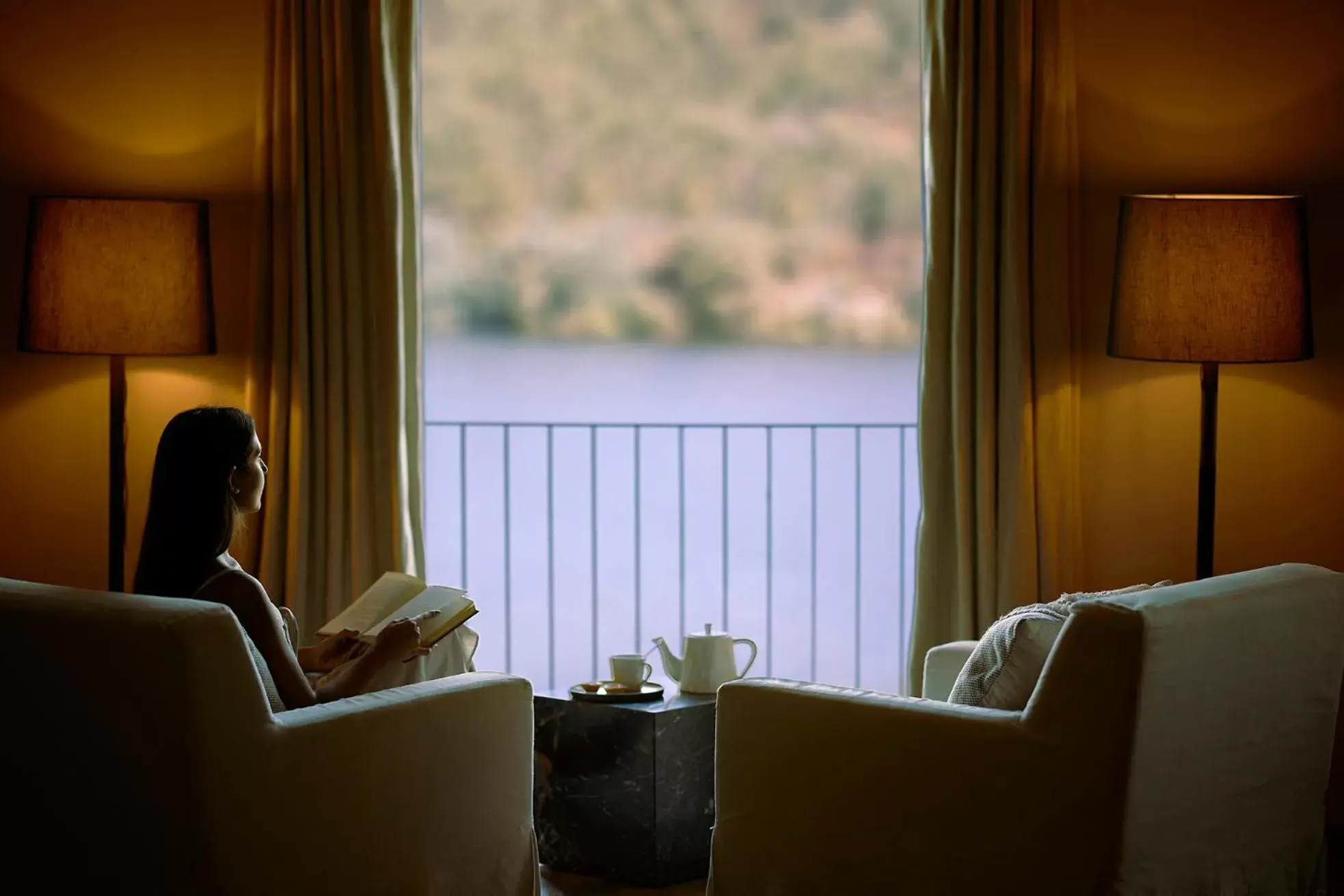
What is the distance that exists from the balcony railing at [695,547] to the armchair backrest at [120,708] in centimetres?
220

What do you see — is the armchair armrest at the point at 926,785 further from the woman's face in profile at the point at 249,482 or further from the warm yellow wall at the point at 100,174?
the warm yellow wall at the point at 100,174

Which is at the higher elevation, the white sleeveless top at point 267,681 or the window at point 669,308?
the window at point 669,308

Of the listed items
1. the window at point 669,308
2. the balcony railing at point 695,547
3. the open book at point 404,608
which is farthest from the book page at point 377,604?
the balcony railing at point 695,547

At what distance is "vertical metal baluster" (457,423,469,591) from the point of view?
4402 mm

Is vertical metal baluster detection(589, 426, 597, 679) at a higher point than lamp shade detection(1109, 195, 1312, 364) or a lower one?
lower

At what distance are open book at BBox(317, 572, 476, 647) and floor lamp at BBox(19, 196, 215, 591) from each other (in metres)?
0.79

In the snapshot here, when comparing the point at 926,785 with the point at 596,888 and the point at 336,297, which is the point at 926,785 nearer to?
the point at 596,888

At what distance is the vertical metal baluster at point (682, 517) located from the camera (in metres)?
4.58

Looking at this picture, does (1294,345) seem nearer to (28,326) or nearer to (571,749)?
(571,749)

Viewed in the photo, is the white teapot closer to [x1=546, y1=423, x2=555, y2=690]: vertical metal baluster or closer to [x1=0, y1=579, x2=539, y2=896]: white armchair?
[x1=0, y1=579, x2=539, y2=896]: white armchair

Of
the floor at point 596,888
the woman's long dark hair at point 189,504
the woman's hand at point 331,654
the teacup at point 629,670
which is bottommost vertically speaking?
the floor at point 596,888

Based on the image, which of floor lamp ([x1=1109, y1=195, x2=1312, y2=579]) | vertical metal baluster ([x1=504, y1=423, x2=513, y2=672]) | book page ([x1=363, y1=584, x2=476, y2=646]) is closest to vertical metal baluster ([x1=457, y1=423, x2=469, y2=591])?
vertical metal baluster ([x1=504, y1=423, x2=513, y2=672])

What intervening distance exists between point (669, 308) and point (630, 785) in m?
1.71

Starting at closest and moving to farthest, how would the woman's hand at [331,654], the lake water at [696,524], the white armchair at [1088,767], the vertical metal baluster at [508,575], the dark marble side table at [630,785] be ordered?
the white armchair at [1088,767]
the woman's hand at [331,654]
the dark marble side table at [630,785]
the lake water at [696,524]
the vertical metal baluster at [508,575]
